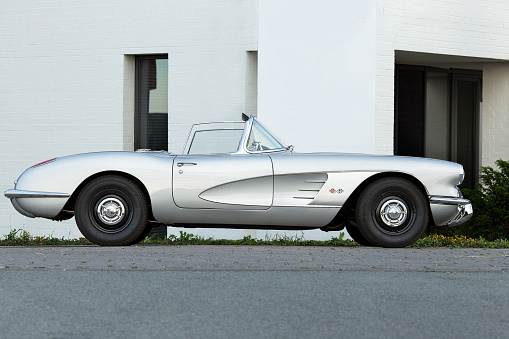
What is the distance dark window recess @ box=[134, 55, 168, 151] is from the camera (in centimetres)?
1284

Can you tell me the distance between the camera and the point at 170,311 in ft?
14.5

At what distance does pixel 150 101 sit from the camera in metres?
12.9

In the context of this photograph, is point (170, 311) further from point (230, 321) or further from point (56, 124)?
point (56, 124)

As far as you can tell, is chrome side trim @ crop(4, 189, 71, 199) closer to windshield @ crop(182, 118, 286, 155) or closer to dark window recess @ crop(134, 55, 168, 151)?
windshield @ crop(182, 118, 286, 155)

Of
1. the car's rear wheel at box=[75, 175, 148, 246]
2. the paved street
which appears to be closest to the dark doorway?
the paved street

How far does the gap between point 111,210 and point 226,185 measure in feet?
3.79

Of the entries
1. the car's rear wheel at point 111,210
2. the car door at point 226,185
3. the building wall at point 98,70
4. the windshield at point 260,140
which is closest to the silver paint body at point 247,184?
the car door at point 226,185

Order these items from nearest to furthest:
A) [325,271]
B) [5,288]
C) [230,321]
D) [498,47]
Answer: [230,321] → [5,288] → [325,271] → [498,47]

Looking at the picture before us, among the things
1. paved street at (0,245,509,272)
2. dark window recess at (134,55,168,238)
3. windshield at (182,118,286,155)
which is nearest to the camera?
paved street at (0,245,509,272)

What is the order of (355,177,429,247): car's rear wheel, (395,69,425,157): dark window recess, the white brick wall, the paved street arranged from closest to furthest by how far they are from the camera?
the paved street
(355,177,429,247): car's rear wheel
the white brick wall
(395,69,425,157): dark window recess

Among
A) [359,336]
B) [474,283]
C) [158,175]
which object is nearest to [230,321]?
[359,336]

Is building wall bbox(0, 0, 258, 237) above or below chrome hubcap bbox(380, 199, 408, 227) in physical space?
above

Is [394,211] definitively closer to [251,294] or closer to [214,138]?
[214,138]

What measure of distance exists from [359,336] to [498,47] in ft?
A: 32.2
